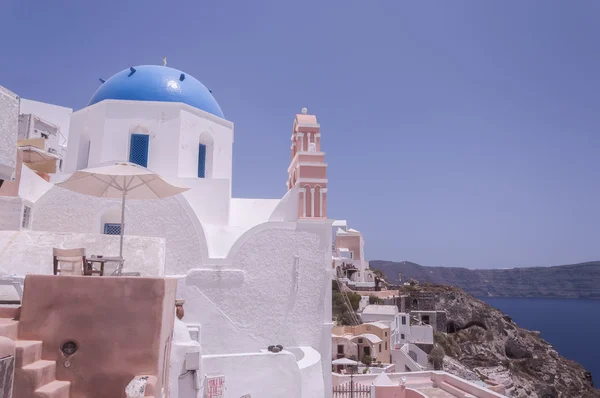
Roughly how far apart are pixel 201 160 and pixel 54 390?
10444 millimetres

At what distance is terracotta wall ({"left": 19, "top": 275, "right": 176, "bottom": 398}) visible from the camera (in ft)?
13.7

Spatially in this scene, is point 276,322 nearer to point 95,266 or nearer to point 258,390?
point 258,390

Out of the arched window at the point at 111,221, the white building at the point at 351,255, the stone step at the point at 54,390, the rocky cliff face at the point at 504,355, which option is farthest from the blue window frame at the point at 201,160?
the white building at the point at 351,255

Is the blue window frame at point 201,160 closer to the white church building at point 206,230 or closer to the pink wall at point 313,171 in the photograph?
the white church building at point 206,230

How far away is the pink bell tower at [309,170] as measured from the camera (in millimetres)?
12103

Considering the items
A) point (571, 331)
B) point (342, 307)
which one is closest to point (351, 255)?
point (342, 307)

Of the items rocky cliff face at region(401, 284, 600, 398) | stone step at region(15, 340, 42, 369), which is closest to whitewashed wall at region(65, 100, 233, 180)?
stone step at region(15, 340, 42, 369)

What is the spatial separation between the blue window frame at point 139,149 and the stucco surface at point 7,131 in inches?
402

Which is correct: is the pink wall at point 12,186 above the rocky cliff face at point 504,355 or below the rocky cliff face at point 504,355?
above

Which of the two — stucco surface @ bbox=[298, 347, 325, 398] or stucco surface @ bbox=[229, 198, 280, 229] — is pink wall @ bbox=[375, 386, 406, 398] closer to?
stucco surface @ bbox=[298, 347, 325, 398]

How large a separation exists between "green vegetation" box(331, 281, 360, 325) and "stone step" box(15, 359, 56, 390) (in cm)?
3379

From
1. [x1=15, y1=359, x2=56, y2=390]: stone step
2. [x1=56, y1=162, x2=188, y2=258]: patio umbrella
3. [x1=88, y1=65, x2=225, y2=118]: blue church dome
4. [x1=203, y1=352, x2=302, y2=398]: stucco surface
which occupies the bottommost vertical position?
[x1=203, y1=352, x2=302, y2=398]: stucco surface

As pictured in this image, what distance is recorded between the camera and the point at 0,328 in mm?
3863

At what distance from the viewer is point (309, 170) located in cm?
1254
